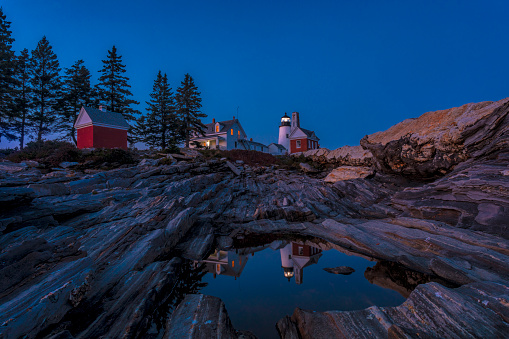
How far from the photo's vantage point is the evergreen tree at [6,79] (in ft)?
116

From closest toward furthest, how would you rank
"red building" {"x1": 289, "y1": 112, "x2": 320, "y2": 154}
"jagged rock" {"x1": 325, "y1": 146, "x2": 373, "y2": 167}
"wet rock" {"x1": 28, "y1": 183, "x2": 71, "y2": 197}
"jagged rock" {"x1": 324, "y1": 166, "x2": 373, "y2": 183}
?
"wet rock" {"x1": 28, "y1": 183, "x2": 71, "y2": 197} < "jagged rock" {"x1": 324, "y1": 166, "x2": 373, "y2": 183} < "jagged rock" {"x1": 325, "y1": 146, "x2": 373, "y2": 167} < "red building" {"x1": 289, "y1": 112, "x2": 320, "y2": 154}

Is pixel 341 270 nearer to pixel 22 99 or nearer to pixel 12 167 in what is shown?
pixel 12 167

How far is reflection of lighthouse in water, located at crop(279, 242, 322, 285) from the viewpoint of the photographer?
938 cm

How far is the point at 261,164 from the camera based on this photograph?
104 feet

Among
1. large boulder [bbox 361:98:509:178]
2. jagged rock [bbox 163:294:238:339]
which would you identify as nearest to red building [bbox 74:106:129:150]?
jagged rock [bbox 163:294:238:339]

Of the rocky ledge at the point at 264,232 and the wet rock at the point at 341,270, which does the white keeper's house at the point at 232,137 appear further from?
the wet rock at the point at 341,270

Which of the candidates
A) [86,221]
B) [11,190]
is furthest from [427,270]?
[11,190]

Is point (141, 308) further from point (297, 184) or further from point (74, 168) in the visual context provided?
point (74, 168)

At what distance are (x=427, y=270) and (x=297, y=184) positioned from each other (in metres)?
13.8

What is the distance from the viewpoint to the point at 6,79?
1400 inches

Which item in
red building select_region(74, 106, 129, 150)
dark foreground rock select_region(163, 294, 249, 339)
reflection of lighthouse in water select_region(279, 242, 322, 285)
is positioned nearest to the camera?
dark foreground rock select_region(163, 294, 249, 339)

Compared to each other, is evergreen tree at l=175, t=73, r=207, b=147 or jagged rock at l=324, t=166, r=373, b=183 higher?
evergreen tree at l=175, t=73, r=207, b=147

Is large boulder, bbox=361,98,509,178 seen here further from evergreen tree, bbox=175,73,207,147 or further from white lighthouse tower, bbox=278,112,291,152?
white lighthouse tower, bbox=278,112,291,152

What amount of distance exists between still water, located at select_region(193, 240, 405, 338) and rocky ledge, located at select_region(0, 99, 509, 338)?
70cm
